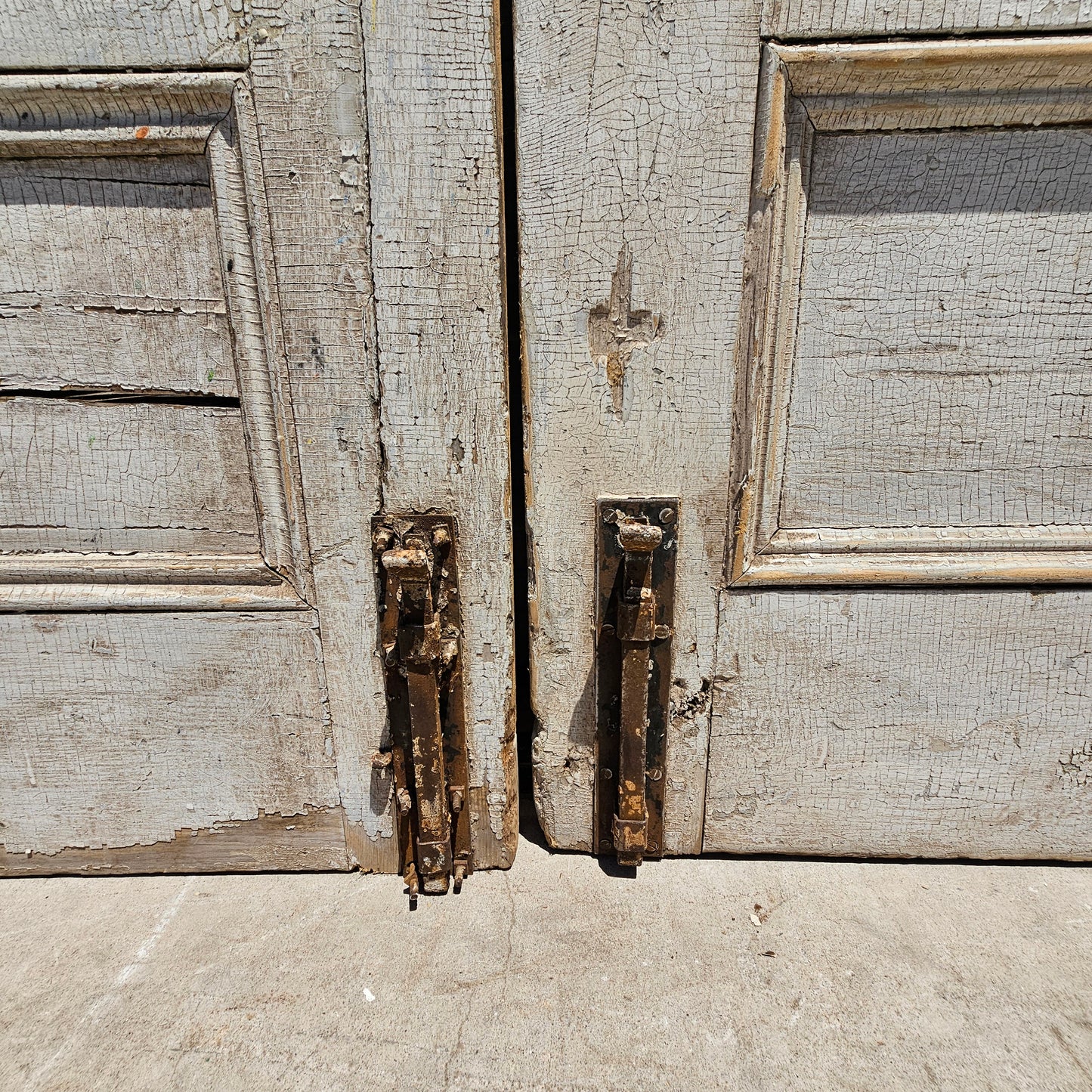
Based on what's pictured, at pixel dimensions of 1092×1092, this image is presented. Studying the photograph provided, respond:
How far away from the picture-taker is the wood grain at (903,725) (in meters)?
0.92

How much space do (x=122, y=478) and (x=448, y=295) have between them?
50 centimetres

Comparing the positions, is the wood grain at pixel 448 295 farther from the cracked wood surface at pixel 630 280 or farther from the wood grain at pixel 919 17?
the wood grain at pixel 919 17

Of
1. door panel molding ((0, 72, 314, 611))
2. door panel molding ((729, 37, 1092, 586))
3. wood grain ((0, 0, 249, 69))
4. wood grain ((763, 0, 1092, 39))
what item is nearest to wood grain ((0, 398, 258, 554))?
door panel molding ((0, 72, 314, 611))

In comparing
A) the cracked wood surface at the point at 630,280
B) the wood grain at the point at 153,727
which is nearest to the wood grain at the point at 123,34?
the cracked wood surface at the point at 630,280

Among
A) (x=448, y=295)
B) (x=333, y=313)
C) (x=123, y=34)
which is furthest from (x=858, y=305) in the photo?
(x=123, y=34)

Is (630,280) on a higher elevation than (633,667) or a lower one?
higher

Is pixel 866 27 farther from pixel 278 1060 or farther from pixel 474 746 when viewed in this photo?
pixel 278 1060

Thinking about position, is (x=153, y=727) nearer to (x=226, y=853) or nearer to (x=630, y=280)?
(x=226, y=853)

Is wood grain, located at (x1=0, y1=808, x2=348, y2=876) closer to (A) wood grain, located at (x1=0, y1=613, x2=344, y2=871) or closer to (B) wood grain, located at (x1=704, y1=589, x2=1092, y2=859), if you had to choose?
(A) wood grain, located at (x1=0, y1=613, x2=344, y2=871)

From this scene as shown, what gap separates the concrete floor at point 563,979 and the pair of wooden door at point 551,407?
0.20 ft

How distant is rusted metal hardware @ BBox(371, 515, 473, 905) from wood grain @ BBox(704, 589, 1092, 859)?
37 centimetres

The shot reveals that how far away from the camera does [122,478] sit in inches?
35.3

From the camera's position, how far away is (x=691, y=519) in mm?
890

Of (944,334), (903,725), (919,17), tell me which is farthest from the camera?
(903,725)
